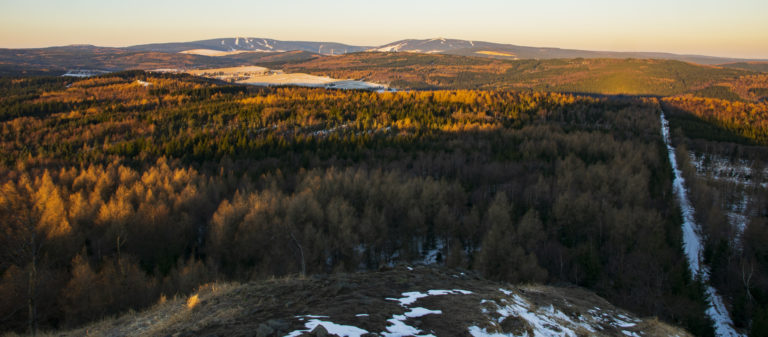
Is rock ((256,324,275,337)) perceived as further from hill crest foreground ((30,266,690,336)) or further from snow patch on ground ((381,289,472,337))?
snow patch on ground ((381,289,472,337))

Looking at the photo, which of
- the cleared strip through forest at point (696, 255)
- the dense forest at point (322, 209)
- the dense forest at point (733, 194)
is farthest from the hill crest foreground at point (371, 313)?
the cleared strip through forest at point (696, 255)

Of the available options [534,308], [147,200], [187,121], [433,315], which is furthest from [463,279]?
[187,121]

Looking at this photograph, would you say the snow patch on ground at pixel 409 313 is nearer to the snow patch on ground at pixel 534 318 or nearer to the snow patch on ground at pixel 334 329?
the snow patch on ground at pixel 334 329

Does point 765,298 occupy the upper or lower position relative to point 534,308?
lower

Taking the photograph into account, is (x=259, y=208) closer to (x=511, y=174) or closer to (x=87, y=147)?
(x=511, y=174)

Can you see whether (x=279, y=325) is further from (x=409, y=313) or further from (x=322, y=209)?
(x=322, y=209)

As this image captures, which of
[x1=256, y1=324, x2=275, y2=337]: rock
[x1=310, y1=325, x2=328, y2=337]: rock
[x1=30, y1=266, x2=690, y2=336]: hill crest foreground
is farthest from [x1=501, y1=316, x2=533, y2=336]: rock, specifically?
[x1=256, y1=324, x2=275, y2=337]: rock
